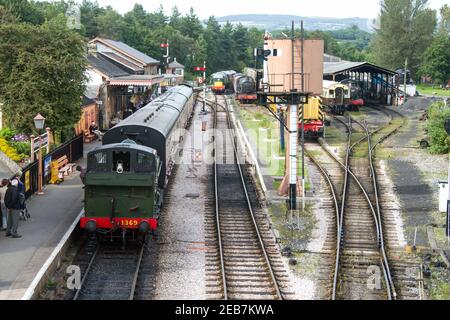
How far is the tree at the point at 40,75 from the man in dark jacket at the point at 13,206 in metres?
10.6

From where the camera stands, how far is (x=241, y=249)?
16453 mm

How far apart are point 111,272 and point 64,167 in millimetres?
10822

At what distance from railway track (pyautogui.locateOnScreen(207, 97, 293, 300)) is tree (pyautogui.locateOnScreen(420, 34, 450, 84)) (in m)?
61.6

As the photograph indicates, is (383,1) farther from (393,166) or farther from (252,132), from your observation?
(393,166)

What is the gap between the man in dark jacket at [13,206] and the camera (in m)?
15.5

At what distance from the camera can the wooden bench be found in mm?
23367

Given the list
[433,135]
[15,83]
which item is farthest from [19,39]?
[433,135]

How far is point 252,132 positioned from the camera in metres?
37.4

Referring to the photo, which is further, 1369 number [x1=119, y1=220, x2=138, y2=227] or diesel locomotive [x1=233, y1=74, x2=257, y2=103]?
diesel locomotive [x1=233, y1=74, x2=257, y2=103]

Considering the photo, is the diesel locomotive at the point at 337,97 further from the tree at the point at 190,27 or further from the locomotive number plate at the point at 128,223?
the tree at the point at 190,27

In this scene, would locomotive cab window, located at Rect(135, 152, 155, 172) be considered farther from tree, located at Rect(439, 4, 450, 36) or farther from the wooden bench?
tree, located at Rect(439, 4, 450, 36)

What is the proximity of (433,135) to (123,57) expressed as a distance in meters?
34.4

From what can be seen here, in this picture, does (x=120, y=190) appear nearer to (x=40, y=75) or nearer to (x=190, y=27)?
(x=40, y=75)

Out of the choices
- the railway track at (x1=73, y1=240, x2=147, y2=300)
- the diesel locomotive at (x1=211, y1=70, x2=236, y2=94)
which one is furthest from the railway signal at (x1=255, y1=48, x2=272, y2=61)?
the diesel locomotive at (x1=211, y1=70, x2=236, y2=94)
